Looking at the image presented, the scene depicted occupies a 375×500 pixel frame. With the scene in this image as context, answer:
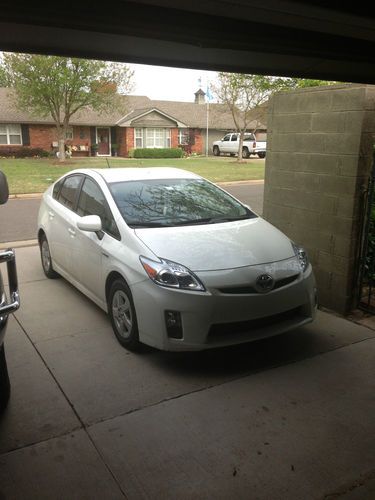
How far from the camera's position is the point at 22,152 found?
1353 inches

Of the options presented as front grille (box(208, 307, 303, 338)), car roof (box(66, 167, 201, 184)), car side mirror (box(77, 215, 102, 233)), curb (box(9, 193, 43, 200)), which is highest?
car roof (box(66, 167, 201, 184))

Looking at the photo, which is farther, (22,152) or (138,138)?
(138,138)

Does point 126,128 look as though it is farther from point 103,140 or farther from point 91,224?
point 91,224

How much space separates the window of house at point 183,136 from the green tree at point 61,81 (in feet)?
44.9

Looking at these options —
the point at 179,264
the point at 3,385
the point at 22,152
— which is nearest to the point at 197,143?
the point at 22,152

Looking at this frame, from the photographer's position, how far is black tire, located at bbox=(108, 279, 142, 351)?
4.08 metres

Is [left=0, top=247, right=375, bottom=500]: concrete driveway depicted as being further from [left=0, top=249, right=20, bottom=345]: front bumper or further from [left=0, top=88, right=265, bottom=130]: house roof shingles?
[left=0, top=88, right=265, bottom=130]: house roof shingles

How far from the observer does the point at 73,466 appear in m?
2.81

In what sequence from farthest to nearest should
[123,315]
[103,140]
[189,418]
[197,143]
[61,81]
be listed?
[197,143] → [103,140] → [61,81] → [123,315] → [189,418]

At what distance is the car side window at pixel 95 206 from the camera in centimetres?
458

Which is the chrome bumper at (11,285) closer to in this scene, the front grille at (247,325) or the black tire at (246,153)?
the front grille at (247,325)

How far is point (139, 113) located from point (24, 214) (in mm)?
28424

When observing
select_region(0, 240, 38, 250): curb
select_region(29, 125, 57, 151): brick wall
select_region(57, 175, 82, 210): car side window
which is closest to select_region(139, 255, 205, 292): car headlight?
select_region(57, 175, 82, 210): car side window

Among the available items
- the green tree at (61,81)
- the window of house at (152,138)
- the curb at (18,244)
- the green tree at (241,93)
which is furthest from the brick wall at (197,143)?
the curb at (18,244)
